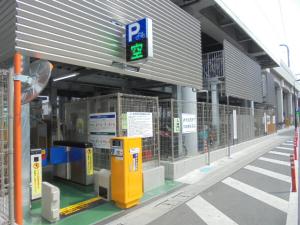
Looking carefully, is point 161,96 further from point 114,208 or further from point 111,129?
point 114,208

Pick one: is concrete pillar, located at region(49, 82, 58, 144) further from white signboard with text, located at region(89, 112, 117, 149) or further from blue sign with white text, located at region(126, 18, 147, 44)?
blue sign with white text, located at region(126, 18, 147, 44)

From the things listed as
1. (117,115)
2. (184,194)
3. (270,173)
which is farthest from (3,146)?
(270,173)

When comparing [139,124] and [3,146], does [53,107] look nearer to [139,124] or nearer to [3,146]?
[139,124]

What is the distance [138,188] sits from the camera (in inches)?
262

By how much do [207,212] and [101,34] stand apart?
5143 mm

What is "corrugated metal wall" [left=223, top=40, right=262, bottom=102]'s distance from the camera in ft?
53.7

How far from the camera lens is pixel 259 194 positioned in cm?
727

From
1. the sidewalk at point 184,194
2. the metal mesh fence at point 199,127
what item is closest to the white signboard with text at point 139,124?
the metal mesh fence at point 199,127

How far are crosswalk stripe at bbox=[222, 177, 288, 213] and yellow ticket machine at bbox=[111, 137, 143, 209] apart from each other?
2.90 metres

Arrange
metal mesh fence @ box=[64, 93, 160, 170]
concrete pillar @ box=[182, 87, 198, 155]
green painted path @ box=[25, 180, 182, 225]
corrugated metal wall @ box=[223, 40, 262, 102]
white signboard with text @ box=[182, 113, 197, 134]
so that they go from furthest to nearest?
corrugated metal wall @ box=[223, 40, 262, 102], concrete pillar @ box=[182, 87, 198, 155], white signboard with text @ box=[182, 113, 197, 134], metal mesh fence @ box=[64, 93, 160, 170], green painted path @ box=[25, 180, 182, 225]

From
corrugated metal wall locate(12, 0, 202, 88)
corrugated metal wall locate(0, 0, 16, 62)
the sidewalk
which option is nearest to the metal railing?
corrugated metal wall locate(12, 0, 202, 88)

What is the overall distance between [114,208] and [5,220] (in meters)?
2.73

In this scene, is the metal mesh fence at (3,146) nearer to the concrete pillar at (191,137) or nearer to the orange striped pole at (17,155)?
the orange striped pole at (17,155)

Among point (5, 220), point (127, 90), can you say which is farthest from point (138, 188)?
point (127, 90)
